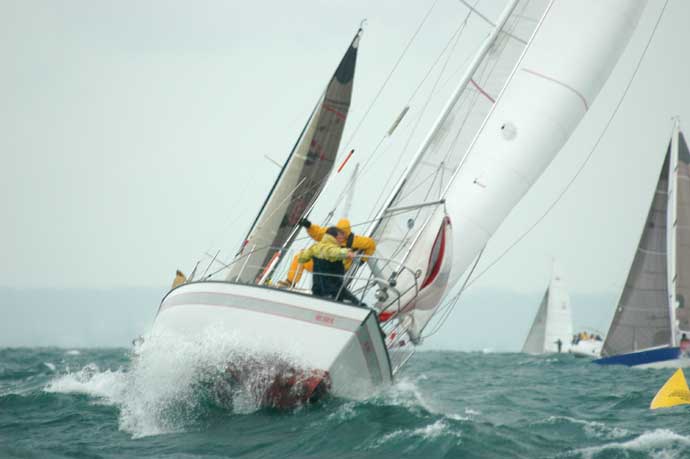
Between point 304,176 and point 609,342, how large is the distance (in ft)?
47.5

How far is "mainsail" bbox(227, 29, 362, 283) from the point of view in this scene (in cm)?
1337

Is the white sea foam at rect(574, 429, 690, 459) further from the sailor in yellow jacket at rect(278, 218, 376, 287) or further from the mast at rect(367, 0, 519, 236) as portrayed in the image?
the mast at rect(367, 0, 519, 236)

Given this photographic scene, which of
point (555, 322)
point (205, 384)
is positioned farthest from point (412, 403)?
point (555, 322)

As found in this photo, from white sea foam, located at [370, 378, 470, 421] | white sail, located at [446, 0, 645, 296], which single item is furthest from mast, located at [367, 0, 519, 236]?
white sea foam, located at [370, 378, 470, 421]

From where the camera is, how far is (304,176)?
13.5 meters

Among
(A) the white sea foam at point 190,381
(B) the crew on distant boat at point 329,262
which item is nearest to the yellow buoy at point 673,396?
(B) the crew on distant boat at point 329,262

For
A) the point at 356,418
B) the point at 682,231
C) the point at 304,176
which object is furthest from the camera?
the point at 682,231

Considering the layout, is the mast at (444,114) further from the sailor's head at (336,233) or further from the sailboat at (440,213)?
the sailor's head at (336,233)

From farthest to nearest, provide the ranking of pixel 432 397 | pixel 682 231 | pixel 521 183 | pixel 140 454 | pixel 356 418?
pixel 682 231 → pixel 432 397 → pixel 521 183 → pixel 356 418 → pixel 140 454

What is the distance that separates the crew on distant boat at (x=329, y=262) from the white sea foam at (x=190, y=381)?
0.91m

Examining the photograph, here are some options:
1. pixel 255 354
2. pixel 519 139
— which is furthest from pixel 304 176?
pixel 255 354

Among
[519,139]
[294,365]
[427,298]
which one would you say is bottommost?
[294,365]

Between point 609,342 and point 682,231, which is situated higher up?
point 682,231

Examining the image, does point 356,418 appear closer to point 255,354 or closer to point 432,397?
point 255,354
